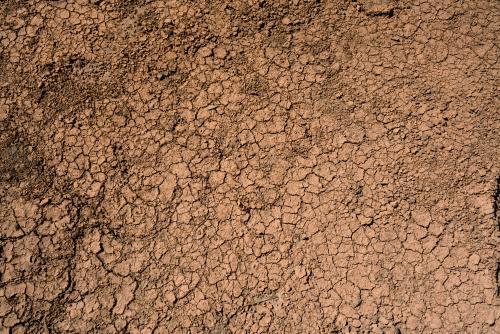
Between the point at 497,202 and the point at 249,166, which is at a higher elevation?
the point at 249,166

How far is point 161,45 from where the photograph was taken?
2072 mm

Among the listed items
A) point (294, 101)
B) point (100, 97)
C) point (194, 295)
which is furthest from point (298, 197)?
point (100, 97)

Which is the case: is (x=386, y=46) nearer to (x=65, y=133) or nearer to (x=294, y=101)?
(x=294, y=101)

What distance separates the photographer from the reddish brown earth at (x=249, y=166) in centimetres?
170

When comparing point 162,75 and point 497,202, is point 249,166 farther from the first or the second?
point 497,202

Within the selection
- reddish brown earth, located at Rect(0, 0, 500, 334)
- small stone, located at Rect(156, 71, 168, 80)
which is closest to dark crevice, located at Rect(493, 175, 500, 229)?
reddish brown earth, located at Rect(0, 0, 500, 334)

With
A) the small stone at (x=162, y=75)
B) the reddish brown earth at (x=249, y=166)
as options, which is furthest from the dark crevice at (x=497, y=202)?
the small stone at (x=162, y=75)

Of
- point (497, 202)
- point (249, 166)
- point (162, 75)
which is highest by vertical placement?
point (162, 75)

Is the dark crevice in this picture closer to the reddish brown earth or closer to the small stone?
the reddish brown earth

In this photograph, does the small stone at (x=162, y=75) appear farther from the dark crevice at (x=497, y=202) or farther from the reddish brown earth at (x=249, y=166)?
the dark crevice at (x=497, y=202)

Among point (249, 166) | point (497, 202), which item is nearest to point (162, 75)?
point (249, 166)

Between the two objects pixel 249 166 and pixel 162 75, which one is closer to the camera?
pixel 249 166

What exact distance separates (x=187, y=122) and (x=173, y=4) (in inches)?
27.1

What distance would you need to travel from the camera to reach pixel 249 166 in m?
1.89
